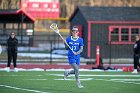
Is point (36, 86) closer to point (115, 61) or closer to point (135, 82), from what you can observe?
point (135, 82)

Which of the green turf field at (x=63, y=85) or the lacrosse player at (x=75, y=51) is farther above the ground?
the lacrosse player at (x=75, y=51)

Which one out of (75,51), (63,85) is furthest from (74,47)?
(63,85)

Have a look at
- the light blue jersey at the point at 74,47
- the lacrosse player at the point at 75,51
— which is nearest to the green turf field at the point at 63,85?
the lacrosse player at the point at 75,51

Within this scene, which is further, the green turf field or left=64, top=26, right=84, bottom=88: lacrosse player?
left=64, top=26, right=84, bottom=88: lacrosse player

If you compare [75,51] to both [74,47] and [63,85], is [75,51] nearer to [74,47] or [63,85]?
[74,47]

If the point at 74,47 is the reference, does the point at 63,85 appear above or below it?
below

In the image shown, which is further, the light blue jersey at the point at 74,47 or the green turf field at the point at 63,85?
the light blue jersey at the point at 74,47

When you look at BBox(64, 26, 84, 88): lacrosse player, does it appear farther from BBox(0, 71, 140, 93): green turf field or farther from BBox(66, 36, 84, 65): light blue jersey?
BBox(0, 71, 140, 93): green turf field

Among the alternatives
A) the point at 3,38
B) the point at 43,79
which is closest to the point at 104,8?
the point at 3,38

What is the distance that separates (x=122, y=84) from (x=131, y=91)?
241 centimetres

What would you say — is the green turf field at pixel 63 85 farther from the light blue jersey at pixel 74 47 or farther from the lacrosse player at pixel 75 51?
the light blue jersey at pixel 74 47

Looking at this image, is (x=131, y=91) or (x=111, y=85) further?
(x=111, y=85)

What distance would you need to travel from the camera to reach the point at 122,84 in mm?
18703

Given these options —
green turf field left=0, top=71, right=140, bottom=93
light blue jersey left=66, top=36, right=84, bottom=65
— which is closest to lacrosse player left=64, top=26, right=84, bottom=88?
light blue jersey left=66, top=36, right=84, bottom=65
